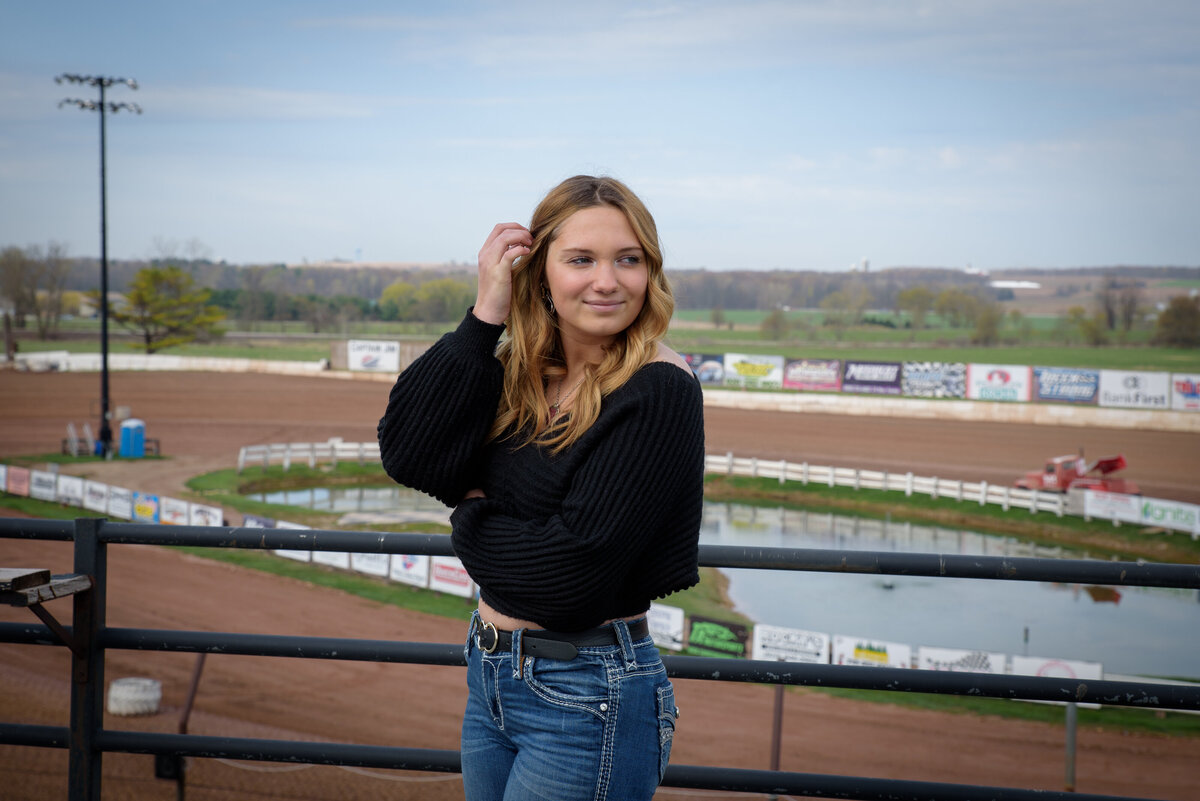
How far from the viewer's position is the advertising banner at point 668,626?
13453 mm

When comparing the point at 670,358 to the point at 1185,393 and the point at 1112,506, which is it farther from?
the point at 1185,393

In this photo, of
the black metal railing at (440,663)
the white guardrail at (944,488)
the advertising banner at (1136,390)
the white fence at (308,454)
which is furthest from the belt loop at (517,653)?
the advertising banner at (1136,390)

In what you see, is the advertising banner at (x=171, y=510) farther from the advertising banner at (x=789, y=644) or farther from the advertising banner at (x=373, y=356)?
the advertising banner at (x=373, y=356)

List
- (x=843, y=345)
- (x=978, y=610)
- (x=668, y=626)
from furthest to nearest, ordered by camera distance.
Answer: (x=843, y=345) < (x=978, y=610) < (x=668, y=626)

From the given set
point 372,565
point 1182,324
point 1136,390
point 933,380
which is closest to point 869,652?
point 372,565

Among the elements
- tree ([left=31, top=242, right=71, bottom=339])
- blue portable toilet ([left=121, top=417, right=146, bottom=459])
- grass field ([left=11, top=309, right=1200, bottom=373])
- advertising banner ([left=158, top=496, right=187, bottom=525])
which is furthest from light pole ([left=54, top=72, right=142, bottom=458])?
tree ([left=31, top=242, right=71, bottom=339])

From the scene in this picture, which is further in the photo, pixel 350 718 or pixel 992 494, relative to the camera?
pixel 992 494

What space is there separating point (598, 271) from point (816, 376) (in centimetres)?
5442

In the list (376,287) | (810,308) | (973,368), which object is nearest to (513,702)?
(973,368)

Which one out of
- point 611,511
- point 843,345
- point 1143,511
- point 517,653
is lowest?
point 1143,511

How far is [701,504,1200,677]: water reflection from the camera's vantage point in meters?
16.4

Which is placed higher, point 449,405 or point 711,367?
point 449,405

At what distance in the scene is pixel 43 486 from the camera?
72.6ft

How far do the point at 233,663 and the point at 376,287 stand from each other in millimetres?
155493
